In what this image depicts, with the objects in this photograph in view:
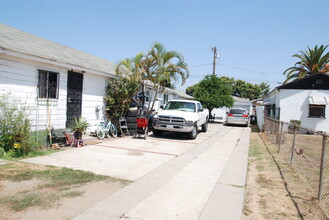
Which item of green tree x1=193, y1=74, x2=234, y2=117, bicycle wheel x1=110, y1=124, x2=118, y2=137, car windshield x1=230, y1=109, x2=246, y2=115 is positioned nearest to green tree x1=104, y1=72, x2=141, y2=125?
bicycle wheel x1=110, y1=124, x2=118, y2=137

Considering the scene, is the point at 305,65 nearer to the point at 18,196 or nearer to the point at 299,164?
the point at 299,164

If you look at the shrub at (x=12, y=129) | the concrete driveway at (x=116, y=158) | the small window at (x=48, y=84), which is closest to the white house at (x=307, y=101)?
A: the concrete driveway at (x=116, y=158)

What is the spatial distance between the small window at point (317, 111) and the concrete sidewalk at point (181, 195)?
13.7 metres

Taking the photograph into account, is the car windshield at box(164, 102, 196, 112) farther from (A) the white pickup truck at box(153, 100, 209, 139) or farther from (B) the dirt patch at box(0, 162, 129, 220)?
(B) the dirt patch at box(0, 162, 129, 220)

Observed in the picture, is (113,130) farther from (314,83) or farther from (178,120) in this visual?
(314,83)

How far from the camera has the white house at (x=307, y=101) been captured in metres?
17.2

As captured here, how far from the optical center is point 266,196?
178 inches

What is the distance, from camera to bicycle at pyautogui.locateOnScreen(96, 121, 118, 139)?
10242 millimetres

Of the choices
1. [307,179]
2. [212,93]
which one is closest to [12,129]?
[307,179]

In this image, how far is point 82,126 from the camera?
8.45m

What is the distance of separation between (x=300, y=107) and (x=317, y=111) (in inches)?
46.9

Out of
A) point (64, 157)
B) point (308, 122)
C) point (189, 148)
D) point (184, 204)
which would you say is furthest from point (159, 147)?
point (308, 122)

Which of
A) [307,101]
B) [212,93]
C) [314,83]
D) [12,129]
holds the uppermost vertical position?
[314,83]

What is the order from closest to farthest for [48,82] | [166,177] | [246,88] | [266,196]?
[266,196]
[166,177]
[48,82]
[246,88]
